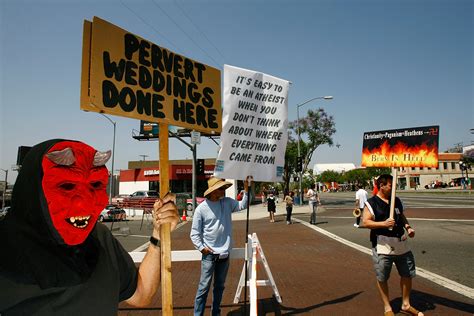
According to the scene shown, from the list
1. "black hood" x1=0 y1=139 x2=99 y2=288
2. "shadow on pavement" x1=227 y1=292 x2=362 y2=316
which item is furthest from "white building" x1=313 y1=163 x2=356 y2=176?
"black hood" x1=0 y1=139 x2=99 y2=288

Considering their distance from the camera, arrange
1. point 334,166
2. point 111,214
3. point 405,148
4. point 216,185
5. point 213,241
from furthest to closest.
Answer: point 334,166
point 111,214
point 405,148
point 216,185
point 213,241

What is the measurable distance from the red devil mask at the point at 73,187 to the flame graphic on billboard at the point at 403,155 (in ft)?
16.5

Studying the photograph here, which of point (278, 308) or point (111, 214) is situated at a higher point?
point (278, 308)

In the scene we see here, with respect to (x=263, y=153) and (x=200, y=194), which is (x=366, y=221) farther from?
(x=200, y=194)

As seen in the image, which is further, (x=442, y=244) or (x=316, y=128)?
(x=316, y=128)

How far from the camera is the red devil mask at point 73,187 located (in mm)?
1552

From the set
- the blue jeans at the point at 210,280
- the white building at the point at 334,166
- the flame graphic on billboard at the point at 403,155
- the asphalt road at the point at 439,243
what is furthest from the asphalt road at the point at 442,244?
the white building at the point at 334,166

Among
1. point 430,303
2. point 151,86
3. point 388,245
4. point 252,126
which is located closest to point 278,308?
point 388,245

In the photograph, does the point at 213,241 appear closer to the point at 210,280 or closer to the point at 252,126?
the point at 210,280

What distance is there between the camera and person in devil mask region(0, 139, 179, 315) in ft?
4.76

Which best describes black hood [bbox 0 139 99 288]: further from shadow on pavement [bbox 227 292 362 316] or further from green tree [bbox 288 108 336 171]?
green tree [bbox 288 108 336 171]

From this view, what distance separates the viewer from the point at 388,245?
4.71m

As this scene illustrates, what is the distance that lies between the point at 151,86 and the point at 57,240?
142 cm

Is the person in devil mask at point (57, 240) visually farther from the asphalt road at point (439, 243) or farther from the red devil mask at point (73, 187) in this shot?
the asphalt road at point (439, 243)
